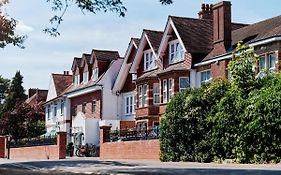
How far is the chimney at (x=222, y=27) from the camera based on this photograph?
131 ft

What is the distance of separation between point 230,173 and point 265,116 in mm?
7268

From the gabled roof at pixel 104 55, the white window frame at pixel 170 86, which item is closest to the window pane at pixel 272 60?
the white window frame at pixel 170 86

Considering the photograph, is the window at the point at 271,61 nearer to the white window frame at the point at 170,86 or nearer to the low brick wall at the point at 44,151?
the white window frame at the point at 170,86

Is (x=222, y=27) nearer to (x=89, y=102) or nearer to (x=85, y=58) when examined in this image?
(x=89, y=102)

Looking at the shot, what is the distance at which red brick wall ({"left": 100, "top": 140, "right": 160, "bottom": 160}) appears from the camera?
32.2 m

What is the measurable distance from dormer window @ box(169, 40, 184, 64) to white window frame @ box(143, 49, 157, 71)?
276cm

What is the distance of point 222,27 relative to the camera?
3984 centimetres

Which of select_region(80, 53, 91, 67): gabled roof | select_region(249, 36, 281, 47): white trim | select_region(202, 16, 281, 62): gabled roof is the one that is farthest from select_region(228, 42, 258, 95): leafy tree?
select_region(80, 53, 91, 67): gabled roof

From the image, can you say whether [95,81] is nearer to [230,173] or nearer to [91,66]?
[91,66]

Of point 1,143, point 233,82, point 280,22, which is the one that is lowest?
point 1,143

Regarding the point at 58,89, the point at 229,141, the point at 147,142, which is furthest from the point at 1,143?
the point at 229,141

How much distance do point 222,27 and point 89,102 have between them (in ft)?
68.0

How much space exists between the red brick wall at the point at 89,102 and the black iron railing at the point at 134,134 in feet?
51.3

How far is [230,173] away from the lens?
1695 cm
